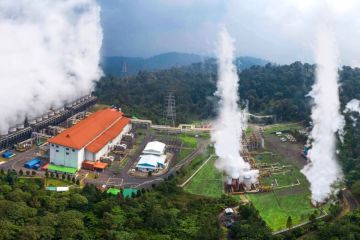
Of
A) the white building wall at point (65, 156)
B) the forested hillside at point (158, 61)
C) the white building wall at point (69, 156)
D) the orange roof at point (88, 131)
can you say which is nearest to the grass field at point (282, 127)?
the orange roof at point (88, 131)

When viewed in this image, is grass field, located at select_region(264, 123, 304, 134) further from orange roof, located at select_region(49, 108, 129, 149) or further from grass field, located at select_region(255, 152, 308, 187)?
orange roof, located at select_region(49, 108, 129, 149)

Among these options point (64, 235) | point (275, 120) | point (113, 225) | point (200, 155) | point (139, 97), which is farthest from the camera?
point (139, 97)

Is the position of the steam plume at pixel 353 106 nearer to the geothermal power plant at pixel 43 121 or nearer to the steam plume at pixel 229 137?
the steam plume at pixel 229 137

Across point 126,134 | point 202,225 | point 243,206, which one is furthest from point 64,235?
point 126,134

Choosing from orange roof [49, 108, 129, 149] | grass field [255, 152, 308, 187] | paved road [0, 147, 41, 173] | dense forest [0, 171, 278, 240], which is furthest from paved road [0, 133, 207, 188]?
grass field [255, 152, 308, 187]

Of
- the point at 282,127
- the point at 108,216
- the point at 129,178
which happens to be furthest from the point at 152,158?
the point at 282,127

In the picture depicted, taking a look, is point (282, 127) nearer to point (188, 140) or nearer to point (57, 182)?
point (188, 140)

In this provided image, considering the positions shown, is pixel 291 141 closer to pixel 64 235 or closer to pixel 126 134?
pixel 126 134
